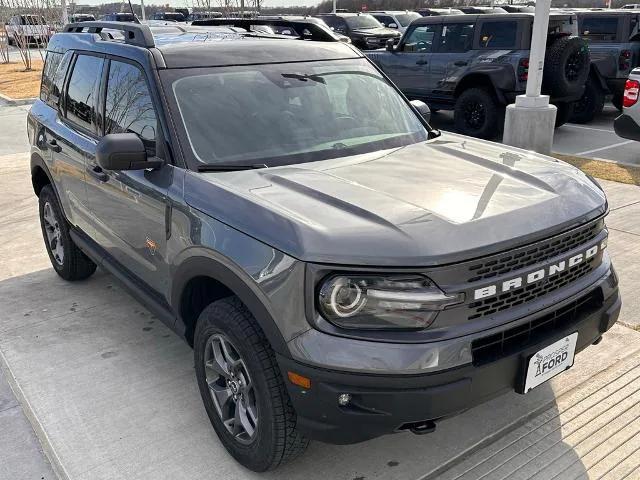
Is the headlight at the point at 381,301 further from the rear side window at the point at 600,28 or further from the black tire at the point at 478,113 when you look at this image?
the rear side window at the point at 600,28

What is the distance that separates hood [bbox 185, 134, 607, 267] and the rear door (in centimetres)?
784

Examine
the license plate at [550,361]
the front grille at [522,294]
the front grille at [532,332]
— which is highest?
the front grille at [522,294]

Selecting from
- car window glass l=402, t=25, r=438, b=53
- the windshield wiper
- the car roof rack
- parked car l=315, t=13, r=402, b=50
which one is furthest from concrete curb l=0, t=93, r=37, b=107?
the windshield wiper

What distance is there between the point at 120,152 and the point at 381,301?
1467 millimetres

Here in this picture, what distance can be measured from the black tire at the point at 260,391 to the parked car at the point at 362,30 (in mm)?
15300

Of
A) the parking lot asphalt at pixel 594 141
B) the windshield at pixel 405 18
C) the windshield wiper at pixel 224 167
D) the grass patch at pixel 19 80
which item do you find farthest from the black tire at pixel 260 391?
the windshield at pixel 405 18

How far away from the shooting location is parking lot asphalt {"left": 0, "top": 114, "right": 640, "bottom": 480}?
2.84m

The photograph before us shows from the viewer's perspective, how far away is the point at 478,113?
9938 millimetres

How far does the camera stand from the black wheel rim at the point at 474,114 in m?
9.86

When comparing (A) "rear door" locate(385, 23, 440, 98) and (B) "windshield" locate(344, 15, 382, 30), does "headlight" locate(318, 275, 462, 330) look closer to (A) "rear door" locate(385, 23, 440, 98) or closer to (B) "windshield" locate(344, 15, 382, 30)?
(A) "rear door" locate(385, 23, 440, 98)

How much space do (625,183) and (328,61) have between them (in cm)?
488

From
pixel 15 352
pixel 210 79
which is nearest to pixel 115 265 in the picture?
pixel 15 352

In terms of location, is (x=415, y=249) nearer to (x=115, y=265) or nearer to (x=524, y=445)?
(x=524, y=445)

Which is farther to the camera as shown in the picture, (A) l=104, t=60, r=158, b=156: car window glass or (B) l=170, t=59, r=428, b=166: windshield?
(A) l=104, t=60, r=158, b=156: car window glass
